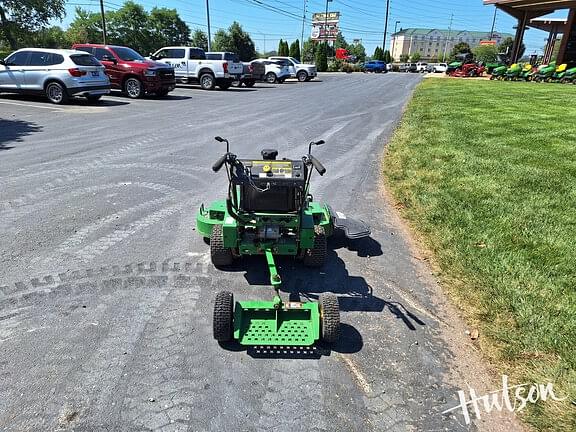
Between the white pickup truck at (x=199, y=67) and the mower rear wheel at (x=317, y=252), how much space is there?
19.5 metres

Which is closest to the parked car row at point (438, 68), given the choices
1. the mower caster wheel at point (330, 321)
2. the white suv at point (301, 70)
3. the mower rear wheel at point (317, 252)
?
the white suv at point (301, 70)

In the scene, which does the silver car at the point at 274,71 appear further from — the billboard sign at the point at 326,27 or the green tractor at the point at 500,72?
the billboard sign at the point at 326,27

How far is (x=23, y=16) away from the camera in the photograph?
4994cm

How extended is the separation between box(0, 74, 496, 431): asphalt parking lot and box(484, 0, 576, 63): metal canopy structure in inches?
1401

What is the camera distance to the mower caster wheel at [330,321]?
9.81ft

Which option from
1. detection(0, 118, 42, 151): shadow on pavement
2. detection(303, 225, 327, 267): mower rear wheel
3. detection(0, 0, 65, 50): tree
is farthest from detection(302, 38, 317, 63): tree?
detection(303, 225, 327, 267): mower rear wheel

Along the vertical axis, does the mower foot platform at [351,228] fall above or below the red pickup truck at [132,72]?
below

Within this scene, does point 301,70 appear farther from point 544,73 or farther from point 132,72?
point 132,72

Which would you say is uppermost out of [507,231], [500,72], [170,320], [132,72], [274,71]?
[132,72]

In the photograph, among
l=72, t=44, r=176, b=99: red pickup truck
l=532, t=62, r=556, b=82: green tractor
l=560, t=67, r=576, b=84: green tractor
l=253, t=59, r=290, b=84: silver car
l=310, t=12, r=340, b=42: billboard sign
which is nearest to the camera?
l=72, t=44, r=176, b=99: red pickup truck

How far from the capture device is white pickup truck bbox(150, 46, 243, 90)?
2178cm

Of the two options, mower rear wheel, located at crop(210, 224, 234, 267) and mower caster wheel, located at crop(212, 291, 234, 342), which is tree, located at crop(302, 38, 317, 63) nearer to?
mower rear wheel, located at crop(210, 224, 234, 267)

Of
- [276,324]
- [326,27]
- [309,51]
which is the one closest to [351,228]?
[276,324]

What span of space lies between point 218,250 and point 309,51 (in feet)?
252
